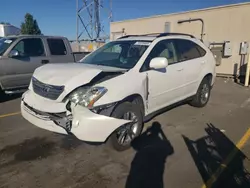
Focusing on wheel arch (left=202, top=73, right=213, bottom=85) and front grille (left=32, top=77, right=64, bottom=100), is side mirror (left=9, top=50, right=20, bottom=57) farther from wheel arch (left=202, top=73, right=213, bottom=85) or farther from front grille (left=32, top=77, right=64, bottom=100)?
wheel arch (left=202, top=73, right=213, bottom=85)

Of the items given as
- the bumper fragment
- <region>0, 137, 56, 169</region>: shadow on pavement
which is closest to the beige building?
the bumper fragment

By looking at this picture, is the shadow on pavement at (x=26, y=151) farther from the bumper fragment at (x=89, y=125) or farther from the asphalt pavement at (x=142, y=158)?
the bumper fragment at (x=89, y=125)

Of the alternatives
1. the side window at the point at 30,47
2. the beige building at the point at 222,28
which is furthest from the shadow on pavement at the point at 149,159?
the beige building at the point at 222,28

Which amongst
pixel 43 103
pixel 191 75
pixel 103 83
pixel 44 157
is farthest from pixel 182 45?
pixel 44 157

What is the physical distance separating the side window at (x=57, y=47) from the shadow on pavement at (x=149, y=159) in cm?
413

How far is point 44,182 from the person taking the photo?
275 centimetres

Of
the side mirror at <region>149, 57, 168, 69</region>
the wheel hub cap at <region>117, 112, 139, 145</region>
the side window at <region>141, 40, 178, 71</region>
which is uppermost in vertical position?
the side window at <region>141, 40, 178, 71</region>

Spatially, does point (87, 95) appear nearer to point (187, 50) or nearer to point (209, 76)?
point (187, 50)

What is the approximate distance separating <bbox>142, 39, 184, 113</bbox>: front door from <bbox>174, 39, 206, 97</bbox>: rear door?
18cm

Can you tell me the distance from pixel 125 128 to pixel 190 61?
2441 mm

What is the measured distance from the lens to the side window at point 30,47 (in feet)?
20.5

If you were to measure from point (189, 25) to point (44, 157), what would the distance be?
11111mm

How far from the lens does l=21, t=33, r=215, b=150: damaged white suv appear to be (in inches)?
119

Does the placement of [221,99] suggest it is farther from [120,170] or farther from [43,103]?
[43,103]
